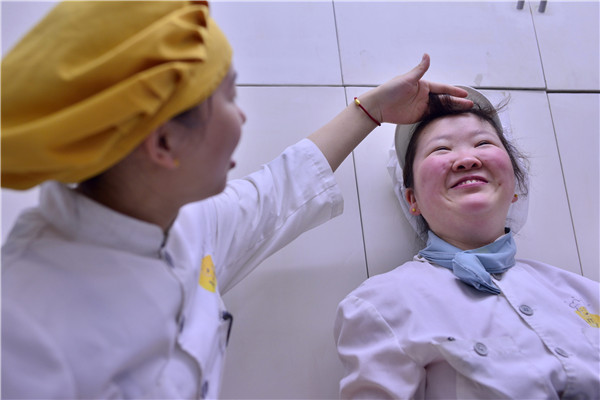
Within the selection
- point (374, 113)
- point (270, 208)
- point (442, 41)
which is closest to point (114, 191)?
point (270, 208)

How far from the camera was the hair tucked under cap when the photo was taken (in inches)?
24.5

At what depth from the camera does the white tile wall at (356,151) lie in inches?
47.4

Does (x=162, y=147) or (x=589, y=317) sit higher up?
(x=162, y=147)

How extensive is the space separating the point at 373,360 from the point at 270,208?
349mm

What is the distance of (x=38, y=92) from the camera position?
0.63 metres

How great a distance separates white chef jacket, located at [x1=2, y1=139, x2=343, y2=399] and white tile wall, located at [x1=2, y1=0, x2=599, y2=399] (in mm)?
317

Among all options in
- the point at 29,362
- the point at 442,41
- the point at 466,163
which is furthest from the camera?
the point at 442,41

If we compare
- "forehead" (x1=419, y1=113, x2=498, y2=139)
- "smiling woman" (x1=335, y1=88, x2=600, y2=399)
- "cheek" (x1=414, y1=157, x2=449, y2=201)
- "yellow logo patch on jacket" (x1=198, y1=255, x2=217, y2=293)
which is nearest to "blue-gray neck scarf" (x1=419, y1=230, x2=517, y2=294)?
"smiling woman" (x1=335, y1=88, x2=600, y2=399)

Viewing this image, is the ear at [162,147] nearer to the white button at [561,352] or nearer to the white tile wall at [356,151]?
the white tile wall at [356,151]

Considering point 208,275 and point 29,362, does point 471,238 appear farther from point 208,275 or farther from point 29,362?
point 29,362

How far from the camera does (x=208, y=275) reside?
0.93 meters

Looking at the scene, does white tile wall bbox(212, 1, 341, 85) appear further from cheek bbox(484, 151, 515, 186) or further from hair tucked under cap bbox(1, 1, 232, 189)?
hair tucked under cap bbox(1, 1, 232, 189)

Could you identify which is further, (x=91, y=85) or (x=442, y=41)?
(x=442, y=41)

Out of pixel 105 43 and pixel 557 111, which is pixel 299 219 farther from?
pixel 557 111
